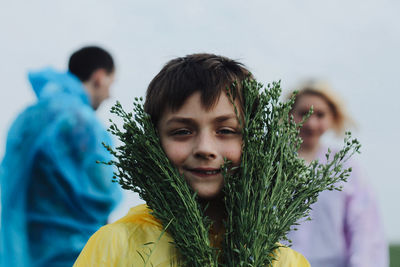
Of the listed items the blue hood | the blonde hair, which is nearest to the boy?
the blonde hair

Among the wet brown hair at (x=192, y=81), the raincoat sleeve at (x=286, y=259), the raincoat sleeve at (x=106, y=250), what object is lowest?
the raincoat sleeve at (x=106, y=250)

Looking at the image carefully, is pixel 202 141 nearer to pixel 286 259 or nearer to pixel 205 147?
pixel 205 147

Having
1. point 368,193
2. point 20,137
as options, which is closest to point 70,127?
point 20,137

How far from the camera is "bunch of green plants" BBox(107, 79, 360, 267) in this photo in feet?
6.31

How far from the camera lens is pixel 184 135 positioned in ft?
6.76

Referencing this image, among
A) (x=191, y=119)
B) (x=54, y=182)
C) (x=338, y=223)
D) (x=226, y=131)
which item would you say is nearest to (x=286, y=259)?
(x=226, y=131)

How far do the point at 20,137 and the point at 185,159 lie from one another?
13.1 ft

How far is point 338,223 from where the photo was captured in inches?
189

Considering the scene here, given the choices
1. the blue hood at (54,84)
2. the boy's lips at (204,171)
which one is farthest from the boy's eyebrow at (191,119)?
the blue hood at (54,84)

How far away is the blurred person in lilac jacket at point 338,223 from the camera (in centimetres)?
471

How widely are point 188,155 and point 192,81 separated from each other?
30cm

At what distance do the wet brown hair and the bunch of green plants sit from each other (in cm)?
11

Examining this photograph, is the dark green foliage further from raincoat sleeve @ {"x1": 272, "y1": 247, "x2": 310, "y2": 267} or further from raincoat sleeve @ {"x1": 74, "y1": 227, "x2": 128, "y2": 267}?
raincoat sleeve @ {"x1": 74, "y1": 227, "x2": 128, "y2": 267}

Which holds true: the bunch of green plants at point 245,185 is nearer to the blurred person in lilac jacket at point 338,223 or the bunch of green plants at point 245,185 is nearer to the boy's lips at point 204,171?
the boy's lips at point 204,171
